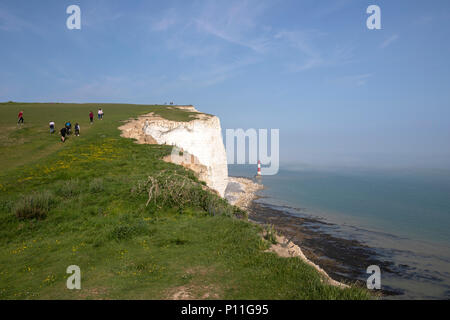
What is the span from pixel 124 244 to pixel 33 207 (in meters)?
6.17

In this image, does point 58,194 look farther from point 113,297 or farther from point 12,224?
point 113,297

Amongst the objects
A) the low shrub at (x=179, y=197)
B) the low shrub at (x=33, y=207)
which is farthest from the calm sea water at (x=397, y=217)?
the low shrub at (x=33, y=207)

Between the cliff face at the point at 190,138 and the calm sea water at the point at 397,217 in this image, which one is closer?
the calm sea water at the point at 397,217

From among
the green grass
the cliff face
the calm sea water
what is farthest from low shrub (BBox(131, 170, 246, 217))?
the calm sea water

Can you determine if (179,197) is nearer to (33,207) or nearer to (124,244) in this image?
(124,244)

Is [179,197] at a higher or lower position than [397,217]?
higher

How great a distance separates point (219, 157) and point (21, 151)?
2455cm

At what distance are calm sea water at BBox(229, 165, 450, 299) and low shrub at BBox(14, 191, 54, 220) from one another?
934 inches

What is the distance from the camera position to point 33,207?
13.0 meters

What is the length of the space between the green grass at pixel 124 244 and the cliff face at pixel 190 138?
294 inches

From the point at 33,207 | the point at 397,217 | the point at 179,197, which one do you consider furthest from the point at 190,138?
the point at 397,217

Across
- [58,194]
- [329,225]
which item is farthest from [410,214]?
[58,194]

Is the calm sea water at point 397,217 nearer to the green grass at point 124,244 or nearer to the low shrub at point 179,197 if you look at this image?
the low shrub at point 179,197

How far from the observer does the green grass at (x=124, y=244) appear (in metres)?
6.95
